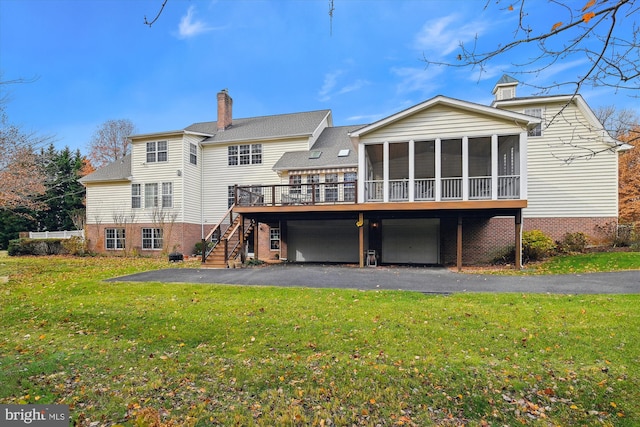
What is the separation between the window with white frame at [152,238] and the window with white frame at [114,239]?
1.77m

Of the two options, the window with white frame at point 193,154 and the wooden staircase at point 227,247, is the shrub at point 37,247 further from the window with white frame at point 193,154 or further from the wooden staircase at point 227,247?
the wooden staircase at point 227,247

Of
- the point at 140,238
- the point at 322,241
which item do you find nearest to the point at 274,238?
the point at 322,241

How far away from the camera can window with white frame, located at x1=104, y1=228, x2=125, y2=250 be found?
72.6 feet

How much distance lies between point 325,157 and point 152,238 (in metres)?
11.7

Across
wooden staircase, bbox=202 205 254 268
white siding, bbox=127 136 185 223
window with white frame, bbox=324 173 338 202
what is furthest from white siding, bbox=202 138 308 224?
wooden staircase, bbox=202 205 254 268

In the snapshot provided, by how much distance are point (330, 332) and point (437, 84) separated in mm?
4197

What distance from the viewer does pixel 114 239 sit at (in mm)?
22312

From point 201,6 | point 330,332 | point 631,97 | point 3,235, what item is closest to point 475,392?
point 330,332

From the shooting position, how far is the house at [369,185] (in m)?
13.3

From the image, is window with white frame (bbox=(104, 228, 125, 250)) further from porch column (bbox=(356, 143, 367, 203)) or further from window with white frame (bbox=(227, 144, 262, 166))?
porch column (bbox=(356, 143, 367, 203))

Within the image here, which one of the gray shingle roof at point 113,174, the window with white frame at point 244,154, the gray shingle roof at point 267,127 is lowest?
the gray shingle roof at point 113,174

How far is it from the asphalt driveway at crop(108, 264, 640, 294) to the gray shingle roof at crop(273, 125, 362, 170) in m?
6.68

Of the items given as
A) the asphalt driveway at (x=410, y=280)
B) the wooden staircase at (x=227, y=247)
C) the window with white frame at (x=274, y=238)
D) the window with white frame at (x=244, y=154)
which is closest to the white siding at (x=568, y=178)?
the asphalt driveway at (x=410, y=280)

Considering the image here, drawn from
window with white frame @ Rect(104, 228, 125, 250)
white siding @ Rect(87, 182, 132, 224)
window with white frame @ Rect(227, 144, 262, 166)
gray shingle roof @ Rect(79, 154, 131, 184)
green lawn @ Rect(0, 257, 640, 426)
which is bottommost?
green lawn @ Rect(0, 257, 640, 426)
